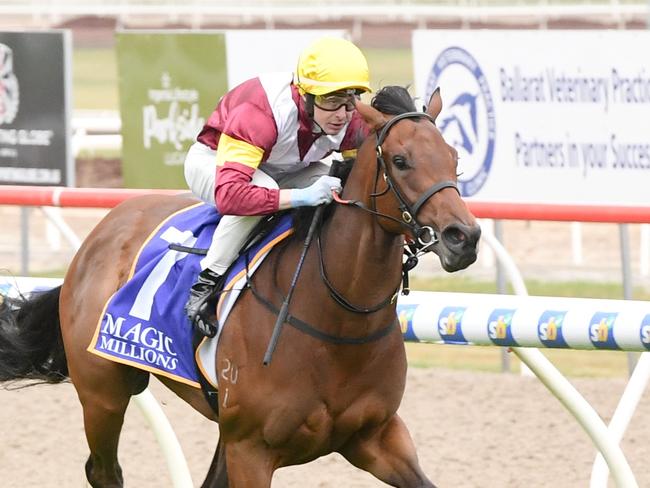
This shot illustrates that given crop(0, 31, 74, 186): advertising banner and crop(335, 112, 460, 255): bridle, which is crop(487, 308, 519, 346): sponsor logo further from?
crop(0, 31, 74, 186): advertising banner

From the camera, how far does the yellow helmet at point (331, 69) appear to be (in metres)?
3.81

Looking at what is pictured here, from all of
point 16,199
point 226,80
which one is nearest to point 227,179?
point 16,199

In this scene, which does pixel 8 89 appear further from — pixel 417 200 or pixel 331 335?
pixel 417 200

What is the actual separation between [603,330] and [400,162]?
85 centimetres

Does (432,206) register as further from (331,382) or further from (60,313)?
(60,313)

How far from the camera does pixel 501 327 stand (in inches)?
168

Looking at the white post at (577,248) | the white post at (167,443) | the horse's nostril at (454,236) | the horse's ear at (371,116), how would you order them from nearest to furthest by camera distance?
the horse's nostril at (454,236) → the horse's ear at (371,116) → the white post at (167,443) → the white post at (577,248)

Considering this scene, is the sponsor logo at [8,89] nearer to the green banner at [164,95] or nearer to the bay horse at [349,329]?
the green banner at [164,95]

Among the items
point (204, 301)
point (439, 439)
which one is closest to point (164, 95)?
point (439, 439)

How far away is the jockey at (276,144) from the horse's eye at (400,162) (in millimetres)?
302

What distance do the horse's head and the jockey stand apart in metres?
0.15

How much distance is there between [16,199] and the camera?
20.2 ft

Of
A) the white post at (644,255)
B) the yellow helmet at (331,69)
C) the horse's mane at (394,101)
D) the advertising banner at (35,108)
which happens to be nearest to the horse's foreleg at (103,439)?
the yellow helmet at (331,69)

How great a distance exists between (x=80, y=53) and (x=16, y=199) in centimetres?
2477
